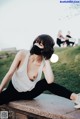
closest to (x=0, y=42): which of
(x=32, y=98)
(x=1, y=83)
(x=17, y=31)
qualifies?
(x=17, y=31)

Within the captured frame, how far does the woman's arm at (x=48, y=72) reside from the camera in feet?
7.14

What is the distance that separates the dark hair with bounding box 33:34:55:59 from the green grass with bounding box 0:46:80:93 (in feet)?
0.15

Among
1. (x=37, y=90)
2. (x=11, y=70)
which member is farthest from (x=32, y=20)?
(x=37, y=90)

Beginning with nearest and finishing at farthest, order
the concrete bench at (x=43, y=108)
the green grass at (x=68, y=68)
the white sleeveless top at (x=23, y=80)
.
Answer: the concrete bench at (x=43, y=108) → the green grass at (x=68, y=68) → the white sleeveless top at (x=23, y=80)

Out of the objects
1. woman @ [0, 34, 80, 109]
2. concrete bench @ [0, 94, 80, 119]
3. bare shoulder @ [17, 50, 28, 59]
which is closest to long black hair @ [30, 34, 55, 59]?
woman @ [0, 34, 80, 109]

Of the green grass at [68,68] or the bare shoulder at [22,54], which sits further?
the bare shoulder at [22,54]

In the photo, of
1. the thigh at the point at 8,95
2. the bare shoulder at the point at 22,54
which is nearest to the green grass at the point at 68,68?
the bare shoulder at the point at 22,54

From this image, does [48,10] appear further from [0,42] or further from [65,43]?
[0,42]

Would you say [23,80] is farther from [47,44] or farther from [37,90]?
[47,44]

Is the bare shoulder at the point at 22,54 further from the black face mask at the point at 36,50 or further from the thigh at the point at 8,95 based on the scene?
the thigh at the point at 8,95

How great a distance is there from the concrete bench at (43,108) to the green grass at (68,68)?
128 mm

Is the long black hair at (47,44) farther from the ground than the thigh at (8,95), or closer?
farther from the ground

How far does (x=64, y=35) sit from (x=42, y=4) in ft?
0.98

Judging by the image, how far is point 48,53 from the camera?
2.18m
